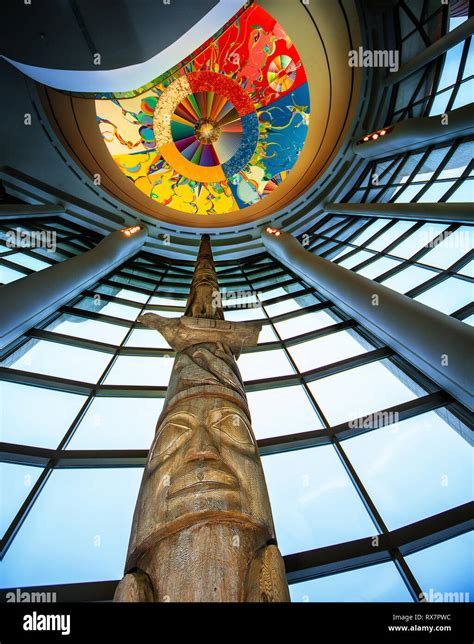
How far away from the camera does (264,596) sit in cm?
219

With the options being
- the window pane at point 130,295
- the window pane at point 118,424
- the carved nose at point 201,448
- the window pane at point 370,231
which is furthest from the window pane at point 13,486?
the window pane at point 370,231

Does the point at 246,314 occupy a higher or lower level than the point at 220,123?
lower

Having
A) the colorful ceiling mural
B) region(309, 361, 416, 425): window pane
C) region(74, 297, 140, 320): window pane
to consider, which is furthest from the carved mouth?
the colorful ceiling mural

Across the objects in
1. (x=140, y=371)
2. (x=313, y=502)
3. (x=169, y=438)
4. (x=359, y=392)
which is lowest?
(x=313, y=502)

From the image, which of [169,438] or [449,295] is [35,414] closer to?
[169,438]

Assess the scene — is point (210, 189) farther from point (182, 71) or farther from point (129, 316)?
point (129, 316)

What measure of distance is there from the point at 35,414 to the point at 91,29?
9296 millimetres

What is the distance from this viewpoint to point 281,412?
7.63m

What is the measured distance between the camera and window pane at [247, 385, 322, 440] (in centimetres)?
704

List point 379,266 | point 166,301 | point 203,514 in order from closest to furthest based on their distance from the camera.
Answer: point 203,514 → point 379,266 → point 166,301

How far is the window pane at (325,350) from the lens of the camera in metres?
9.12

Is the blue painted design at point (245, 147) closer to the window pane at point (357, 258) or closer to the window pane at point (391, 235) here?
the window pane at point (357, 258)

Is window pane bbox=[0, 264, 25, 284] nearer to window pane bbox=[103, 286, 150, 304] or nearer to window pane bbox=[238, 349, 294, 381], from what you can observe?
window pane bbox=[103, 286, 150, 304]

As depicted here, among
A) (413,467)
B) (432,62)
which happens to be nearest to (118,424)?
(413,467)
